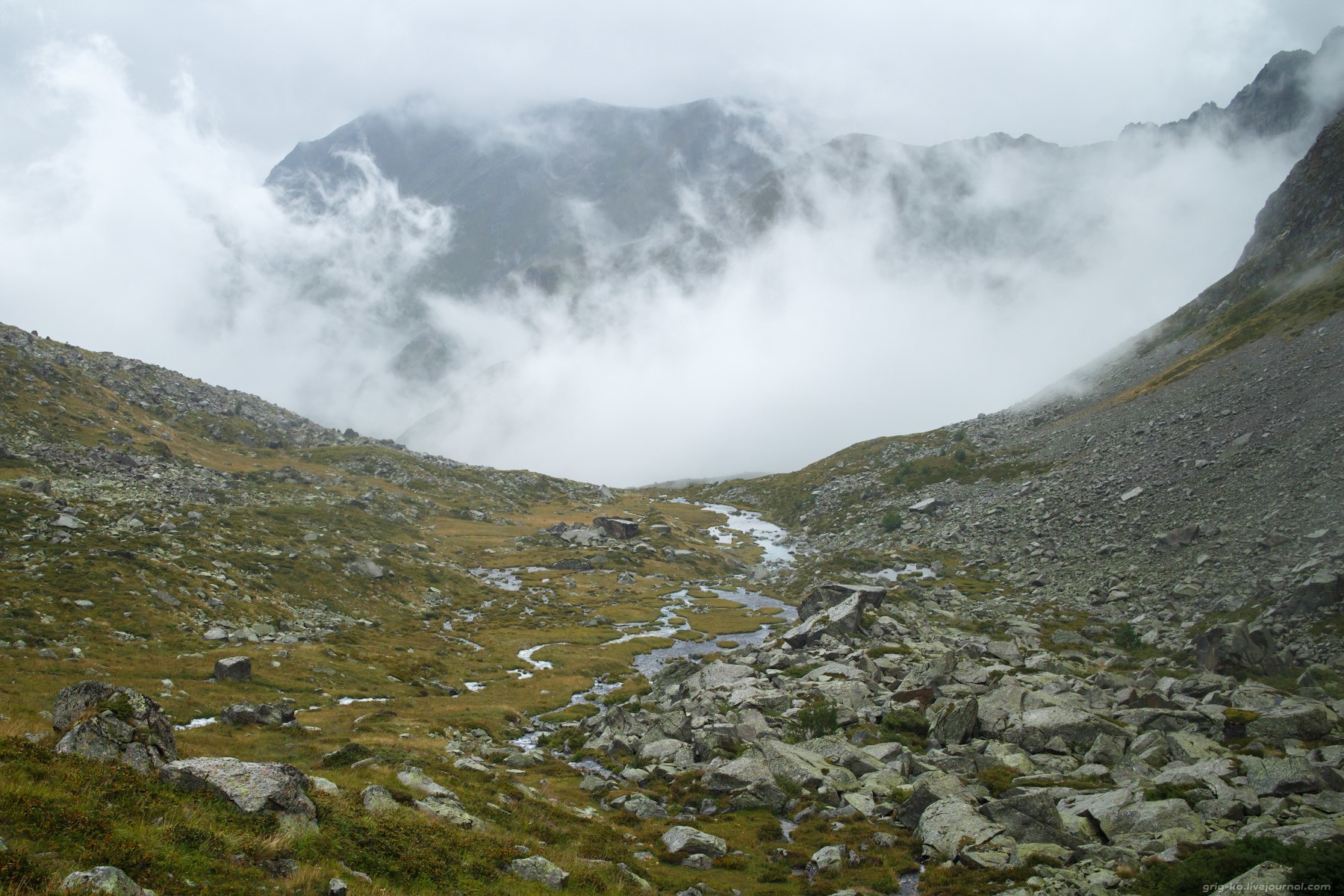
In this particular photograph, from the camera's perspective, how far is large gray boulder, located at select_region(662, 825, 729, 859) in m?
27.1

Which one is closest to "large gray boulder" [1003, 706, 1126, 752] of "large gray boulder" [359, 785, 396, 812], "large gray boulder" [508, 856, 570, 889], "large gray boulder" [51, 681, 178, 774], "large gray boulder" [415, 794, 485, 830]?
"large gray boulder" [508, 856, 570, 889]

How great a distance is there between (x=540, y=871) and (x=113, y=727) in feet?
40.8

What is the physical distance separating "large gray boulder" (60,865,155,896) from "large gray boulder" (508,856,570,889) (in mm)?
10677

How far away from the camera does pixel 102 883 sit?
1153cm

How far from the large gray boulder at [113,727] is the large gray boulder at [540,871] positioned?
1029cm

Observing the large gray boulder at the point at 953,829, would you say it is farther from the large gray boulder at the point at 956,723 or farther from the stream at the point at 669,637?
the stream at the point at 669,637

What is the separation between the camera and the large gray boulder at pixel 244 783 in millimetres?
16812

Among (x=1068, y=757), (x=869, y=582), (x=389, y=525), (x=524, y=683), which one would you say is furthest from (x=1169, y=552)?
(x=389, y=525)

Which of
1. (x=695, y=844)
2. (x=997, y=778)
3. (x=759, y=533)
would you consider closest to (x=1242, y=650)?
(x=997, y=778)

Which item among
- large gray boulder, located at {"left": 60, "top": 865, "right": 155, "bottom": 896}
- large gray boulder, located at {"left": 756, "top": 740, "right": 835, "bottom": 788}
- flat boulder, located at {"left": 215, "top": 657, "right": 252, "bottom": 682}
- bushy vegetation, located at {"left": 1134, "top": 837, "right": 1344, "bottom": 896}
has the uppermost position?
flat boulder, located at {"left": 215, "top": 657, "right": 252, "bottom": 682}

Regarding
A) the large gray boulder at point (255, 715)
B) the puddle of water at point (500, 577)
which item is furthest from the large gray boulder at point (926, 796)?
the puddle of water at point (500, 577)

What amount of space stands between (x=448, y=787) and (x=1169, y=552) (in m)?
69.8

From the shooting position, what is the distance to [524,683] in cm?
5950

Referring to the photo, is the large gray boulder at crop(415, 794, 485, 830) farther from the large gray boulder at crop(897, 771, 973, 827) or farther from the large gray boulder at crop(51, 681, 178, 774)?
the large gray boulder at crop(897, 771, 973, 827)
